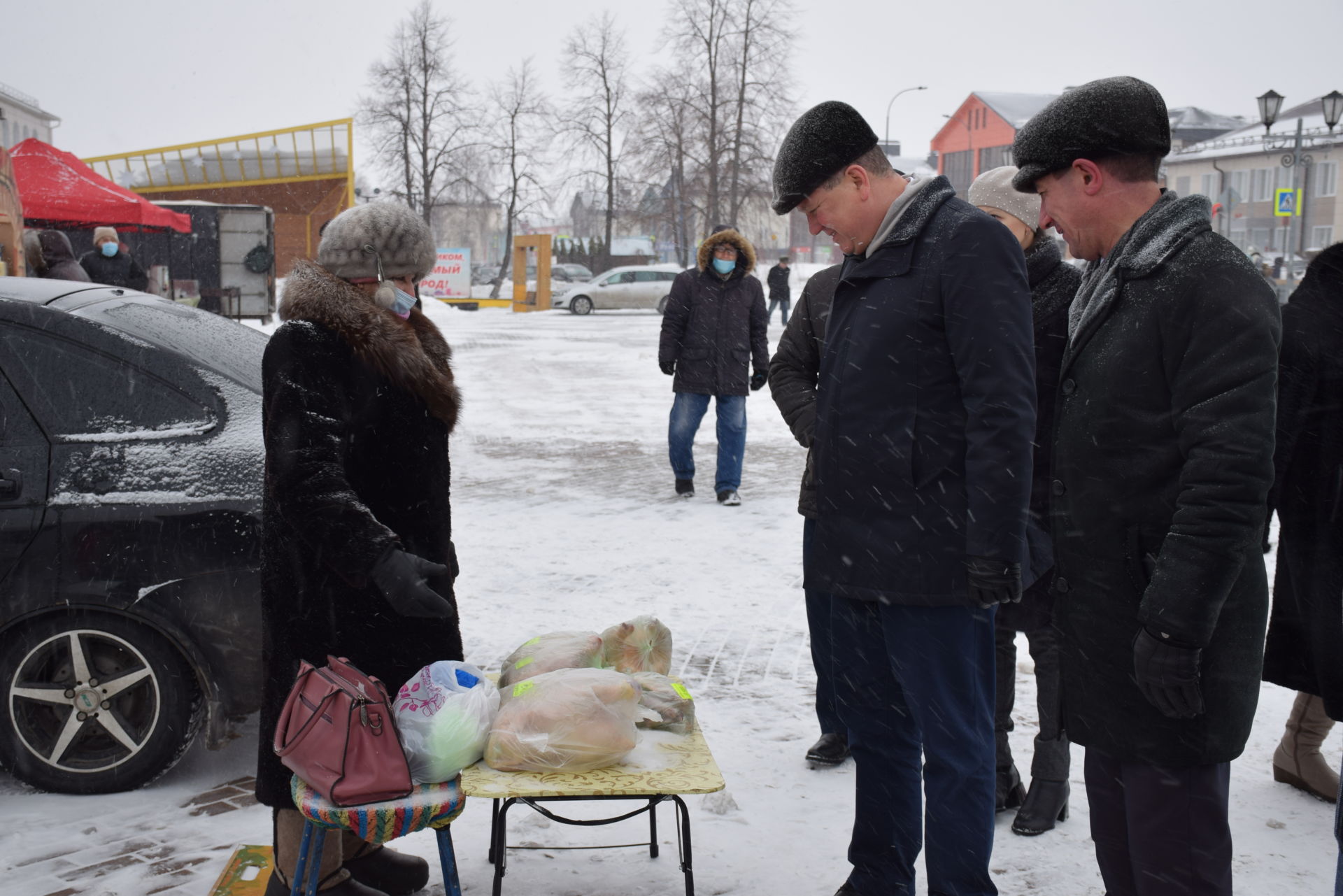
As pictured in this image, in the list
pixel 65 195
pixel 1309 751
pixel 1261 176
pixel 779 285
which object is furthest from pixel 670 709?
pixel 1261 176

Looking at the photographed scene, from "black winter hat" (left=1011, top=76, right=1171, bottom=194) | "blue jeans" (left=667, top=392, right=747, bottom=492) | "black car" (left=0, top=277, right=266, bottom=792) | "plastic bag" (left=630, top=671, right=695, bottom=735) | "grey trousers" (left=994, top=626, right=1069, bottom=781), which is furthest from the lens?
"blue jeans" (left=667, top=392, right=747, bottom=492)

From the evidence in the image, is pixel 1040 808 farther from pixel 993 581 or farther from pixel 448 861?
pixel 448 861

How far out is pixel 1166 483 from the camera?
221 cm

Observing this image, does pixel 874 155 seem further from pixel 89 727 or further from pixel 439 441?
pixel 89 727

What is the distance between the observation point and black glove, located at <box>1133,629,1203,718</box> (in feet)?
6.97

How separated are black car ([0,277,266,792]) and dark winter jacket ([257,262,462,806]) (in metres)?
0.90

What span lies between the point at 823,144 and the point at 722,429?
19.1ft

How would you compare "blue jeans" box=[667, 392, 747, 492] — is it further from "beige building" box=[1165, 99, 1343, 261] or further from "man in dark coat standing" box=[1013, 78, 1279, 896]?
"beige building" box=[1165, 99, 1343, 261]

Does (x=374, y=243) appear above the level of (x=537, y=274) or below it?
below

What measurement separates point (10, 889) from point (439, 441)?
1.75 meters

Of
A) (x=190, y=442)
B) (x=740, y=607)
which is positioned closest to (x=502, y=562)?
(x=740, y=607)

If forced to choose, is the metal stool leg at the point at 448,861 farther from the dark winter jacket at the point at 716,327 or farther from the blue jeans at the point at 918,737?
the dark winter jacket at the point at 716,327

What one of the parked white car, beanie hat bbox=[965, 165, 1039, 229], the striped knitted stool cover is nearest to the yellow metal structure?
the parked white car

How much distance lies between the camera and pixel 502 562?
22.3ft
